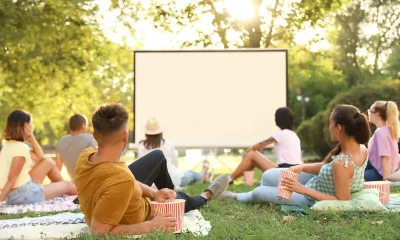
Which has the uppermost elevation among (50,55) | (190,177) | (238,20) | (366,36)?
(366,36)

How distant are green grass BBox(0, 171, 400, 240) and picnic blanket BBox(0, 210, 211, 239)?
11 cm

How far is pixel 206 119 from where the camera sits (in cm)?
1173

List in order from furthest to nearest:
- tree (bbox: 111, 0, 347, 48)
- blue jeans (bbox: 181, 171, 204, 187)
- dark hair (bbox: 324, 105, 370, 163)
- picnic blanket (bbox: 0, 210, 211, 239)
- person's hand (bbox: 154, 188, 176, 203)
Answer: tree (bbox: 111, 0, 347, 48)
blue jeans (bbox: 181, 171, 204, 187)
dark hair (bbox: 324, 105, 370, 163)
picnic blanket (bbox: 0, 210, 211, 239)
person's hand (bbox: 154, 188, 176, 203)

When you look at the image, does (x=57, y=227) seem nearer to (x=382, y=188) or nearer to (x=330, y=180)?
(x=330, y=180)

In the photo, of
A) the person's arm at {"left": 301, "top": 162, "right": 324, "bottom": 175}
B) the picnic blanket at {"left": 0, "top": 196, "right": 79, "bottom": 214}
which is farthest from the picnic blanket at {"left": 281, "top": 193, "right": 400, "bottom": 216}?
the picnic blanket at {"left": 0, "top": 196, "right": 79, "bottom": 214}

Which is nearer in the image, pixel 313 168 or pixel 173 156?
pixel 313 168

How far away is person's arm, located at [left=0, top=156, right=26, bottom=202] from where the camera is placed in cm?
663

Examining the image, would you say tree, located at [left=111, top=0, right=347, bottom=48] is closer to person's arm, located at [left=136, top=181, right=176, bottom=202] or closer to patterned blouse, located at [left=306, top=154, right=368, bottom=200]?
patterned blouse, located at [left=306, top=154, right=368, bottom=200]

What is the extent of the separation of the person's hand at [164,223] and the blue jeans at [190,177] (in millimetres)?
4567

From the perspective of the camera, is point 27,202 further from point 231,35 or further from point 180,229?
point 231,35

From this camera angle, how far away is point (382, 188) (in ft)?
18.9

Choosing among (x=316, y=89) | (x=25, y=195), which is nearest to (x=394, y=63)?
(x=316, y=89)

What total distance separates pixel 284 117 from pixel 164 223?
159 inches

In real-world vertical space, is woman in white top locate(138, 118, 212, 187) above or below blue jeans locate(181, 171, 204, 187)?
above
